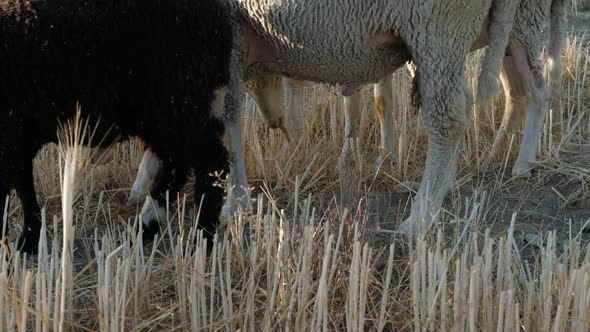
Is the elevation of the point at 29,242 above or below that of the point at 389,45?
below

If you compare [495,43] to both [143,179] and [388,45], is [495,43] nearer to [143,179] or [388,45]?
[388,45]

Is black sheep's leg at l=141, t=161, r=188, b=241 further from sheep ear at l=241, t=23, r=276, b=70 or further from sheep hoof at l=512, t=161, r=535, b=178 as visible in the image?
sheep hoof at l=512, t=161, r=535, b=178

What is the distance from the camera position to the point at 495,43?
6191 mm

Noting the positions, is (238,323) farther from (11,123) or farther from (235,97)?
(235,97)

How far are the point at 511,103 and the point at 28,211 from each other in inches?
139

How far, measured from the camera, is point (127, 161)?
6.95 metres

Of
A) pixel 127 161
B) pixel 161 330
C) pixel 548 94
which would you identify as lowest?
pixel 161 330

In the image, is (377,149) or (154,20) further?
(377,149)

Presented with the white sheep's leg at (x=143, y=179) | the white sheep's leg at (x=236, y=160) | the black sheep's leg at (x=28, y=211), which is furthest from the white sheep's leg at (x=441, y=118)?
the black sheep's leg at (x=28, y=211)

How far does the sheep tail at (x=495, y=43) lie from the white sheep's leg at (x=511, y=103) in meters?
0.71

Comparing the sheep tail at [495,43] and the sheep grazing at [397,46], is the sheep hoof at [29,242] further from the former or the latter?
the sheep tail at [495,43]

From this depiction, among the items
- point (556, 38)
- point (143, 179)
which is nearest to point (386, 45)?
point (143, 179)

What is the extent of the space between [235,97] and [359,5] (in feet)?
2.96

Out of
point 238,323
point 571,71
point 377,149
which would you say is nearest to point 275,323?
point 238,323
